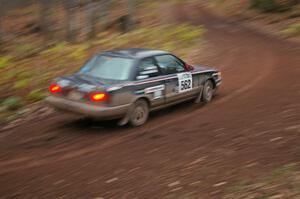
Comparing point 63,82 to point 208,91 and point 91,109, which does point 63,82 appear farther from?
point 208,91

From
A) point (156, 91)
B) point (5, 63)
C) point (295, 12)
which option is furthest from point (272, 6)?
point (156, 91)

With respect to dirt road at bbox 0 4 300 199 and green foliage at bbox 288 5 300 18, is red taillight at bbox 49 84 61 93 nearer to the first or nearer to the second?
dirt road at bbox 0 4 300 199

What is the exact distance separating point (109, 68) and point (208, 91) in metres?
3.00

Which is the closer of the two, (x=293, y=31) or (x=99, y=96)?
(x=99, y=96)

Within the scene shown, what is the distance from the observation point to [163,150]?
772cm

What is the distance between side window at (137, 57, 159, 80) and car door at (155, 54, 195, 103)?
0.18 metres

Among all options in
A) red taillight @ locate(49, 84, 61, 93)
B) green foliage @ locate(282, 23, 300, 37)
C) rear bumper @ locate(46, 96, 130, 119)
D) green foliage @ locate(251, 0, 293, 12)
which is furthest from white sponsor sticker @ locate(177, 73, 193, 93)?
green foliage @ locate(251, 0, 293, 12)

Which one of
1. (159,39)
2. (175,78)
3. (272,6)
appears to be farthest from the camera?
(272,6)

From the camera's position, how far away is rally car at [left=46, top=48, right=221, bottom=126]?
8.88 meters

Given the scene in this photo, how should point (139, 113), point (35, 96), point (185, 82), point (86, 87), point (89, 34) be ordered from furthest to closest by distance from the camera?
point (89, 34), point (35, 96), point (185, 82), point (139, 113), point (86, 87)

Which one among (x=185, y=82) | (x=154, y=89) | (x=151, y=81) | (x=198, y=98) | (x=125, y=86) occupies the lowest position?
(x=198, y=98)

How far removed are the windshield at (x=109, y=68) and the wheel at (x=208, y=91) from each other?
101 inches

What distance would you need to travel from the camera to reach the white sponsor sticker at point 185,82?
10422mm

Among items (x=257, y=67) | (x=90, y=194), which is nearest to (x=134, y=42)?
(x=257, y=67)
